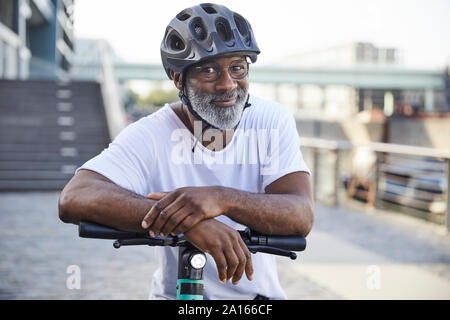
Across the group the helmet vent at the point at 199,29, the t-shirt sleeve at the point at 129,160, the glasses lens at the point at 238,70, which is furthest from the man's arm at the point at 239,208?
the helmet vent at the point at 199,29

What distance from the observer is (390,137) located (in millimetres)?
33156

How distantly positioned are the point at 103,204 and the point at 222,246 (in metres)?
0.37

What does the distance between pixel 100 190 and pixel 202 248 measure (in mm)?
367

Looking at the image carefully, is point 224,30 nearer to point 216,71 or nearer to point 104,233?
point 216,71

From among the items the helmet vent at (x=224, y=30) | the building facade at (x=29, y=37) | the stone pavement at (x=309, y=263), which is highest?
the building facade at (x=29, y=37)

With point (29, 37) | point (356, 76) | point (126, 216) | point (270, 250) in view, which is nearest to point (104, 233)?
point (126, 216)

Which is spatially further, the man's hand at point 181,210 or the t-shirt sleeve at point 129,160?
the t-shirt sleeve at point 129,160

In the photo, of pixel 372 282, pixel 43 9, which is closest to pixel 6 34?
pixel 43 9

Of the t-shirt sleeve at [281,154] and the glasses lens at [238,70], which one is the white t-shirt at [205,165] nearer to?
the t-shirt sleeve at [281,154]

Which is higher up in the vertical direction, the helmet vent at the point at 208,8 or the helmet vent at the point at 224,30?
the helmet vent at the point at 208,8

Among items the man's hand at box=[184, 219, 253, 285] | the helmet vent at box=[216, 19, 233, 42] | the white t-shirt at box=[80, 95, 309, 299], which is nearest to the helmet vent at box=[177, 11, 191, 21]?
the helmet vent at box=[216, 19, 233, 42]

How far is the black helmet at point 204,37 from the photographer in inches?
65.5

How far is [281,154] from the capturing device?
6.19ft
